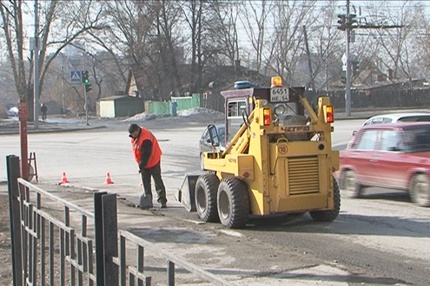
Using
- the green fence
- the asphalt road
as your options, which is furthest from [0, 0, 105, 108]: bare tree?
the asphalt road

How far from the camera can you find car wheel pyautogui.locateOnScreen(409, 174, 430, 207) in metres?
12.0

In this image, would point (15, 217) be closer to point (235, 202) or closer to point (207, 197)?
point (235, 202)

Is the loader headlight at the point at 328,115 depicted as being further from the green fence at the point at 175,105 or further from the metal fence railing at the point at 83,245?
the green fence at the point at 175,105

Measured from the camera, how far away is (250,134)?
34.3ft

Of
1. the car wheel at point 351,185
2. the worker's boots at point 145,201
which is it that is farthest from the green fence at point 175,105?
the worker's boots at point 145,201

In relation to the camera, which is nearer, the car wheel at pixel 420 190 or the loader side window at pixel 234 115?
the loader side window at pixel 234 115

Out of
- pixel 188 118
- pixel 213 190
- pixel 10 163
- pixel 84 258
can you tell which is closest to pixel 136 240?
pixel 84 258

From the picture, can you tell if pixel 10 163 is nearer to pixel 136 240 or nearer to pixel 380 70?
pixel 136 240

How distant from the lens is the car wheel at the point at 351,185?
1416 cm

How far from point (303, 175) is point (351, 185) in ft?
14.4

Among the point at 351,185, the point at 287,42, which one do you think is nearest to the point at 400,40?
the point at 287,42

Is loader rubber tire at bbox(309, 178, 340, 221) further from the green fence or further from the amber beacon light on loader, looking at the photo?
the green fence

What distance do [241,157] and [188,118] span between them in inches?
1868

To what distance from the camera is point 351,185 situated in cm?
1432
